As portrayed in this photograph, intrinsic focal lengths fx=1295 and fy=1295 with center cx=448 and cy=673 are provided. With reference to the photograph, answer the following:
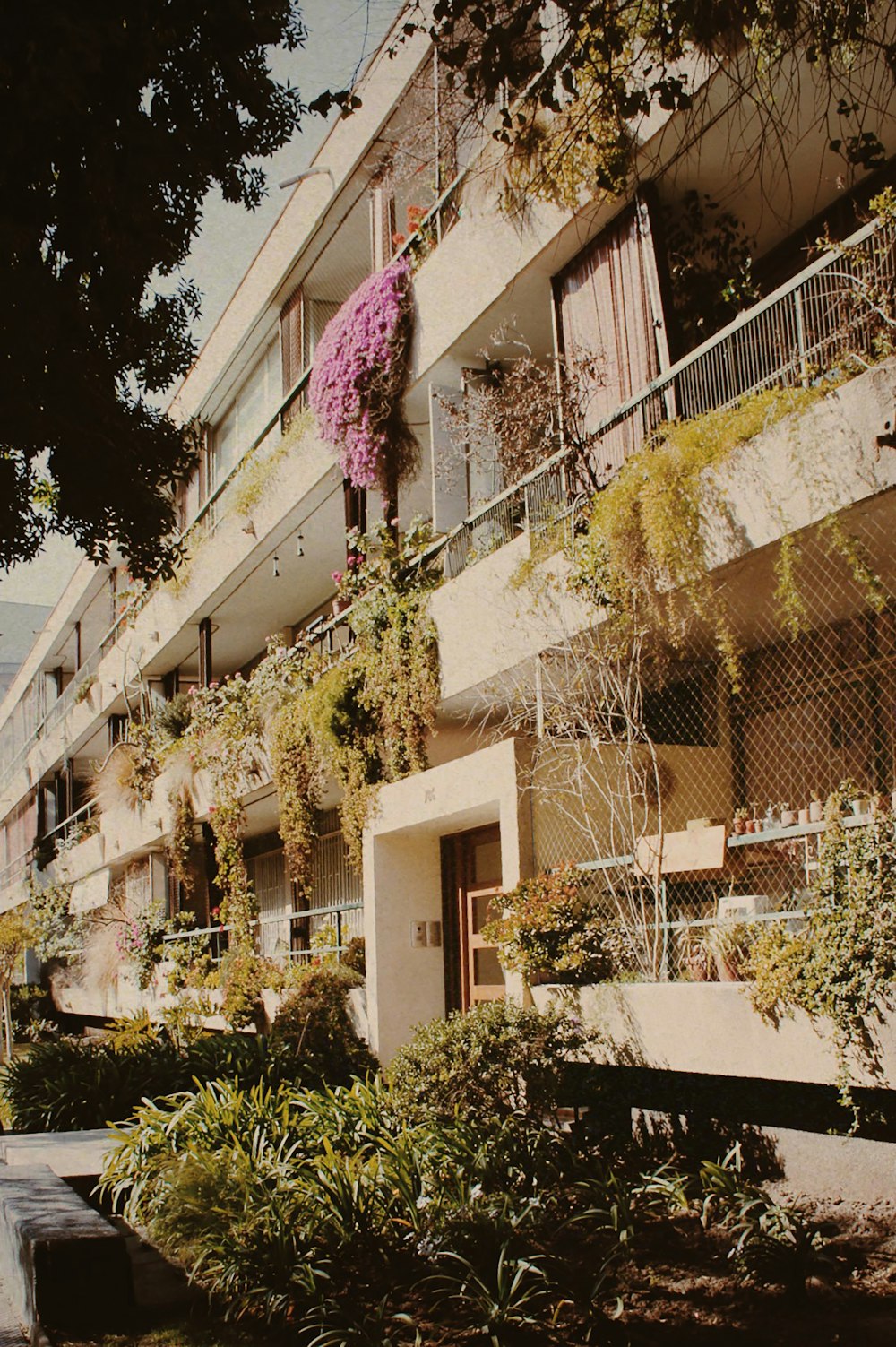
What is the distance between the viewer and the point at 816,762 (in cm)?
1066

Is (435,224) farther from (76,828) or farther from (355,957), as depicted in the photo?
(76,828)

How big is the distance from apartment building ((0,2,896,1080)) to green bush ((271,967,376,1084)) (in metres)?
0.47

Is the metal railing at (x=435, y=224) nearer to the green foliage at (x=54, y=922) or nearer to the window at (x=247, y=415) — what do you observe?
the window at (x=247, y=415)

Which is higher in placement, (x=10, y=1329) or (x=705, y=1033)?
(x=705, y=1033)

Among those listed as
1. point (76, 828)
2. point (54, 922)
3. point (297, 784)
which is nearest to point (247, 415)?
point (297, 784)

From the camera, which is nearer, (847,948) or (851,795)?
(847,948)

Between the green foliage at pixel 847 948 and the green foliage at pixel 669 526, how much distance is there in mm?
1747

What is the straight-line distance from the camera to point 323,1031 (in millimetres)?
14078

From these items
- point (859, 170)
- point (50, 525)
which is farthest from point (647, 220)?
point (50, 525)

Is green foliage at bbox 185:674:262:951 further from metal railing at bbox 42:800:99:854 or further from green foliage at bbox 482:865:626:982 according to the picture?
metal railing at bbox 42:800:99:854

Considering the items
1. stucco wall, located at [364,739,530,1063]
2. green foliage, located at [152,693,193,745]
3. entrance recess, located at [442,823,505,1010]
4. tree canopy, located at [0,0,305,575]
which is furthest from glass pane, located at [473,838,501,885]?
green foliage, located at [152,693,193,745]

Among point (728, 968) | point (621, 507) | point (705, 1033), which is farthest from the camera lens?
point (621, 507)

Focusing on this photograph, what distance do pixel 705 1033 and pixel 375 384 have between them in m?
9.77

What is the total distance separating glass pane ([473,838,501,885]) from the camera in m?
13.8
